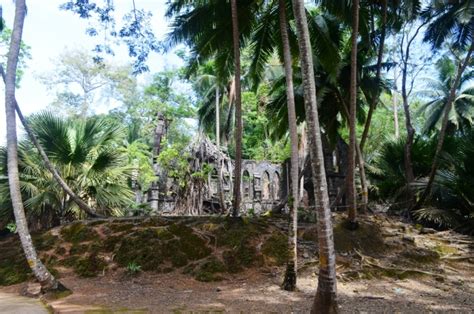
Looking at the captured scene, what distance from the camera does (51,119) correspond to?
1158cm

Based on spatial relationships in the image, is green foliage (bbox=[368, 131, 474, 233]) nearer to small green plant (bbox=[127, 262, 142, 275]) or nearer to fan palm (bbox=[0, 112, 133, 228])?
small green plant (bbox=[127, 262, 142, 275])

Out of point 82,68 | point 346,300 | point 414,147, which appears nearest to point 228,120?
point 414,147

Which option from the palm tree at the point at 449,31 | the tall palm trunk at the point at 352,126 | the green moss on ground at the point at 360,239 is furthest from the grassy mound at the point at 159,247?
the palm tree at the point at 449,31

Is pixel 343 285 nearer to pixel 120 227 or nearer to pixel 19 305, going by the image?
pixel 19 305

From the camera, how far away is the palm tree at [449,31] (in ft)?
41.9

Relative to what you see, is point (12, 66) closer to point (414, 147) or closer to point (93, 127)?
point (93, 127)

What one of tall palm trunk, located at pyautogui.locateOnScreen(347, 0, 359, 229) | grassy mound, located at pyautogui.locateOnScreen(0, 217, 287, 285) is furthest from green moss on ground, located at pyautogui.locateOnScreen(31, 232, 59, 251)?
tall palm trunk, located at pyautogui.locateOnScreen(347, 0, 359, 229)

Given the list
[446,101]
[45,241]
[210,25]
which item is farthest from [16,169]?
[446,101]

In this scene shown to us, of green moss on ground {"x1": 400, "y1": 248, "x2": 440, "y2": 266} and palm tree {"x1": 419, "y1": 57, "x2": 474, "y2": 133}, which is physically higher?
palm tree {"x1": 419, "y1": 57, "x2": 474, "y2": 133}

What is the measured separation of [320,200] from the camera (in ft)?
18.9

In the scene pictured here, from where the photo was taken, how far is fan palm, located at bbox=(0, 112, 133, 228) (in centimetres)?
1143

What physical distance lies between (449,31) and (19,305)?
1610 centimetres

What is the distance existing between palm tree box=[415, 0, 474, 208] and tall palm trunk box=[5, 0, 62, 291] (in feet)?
37.9

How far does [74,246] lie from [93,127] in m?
3.72
